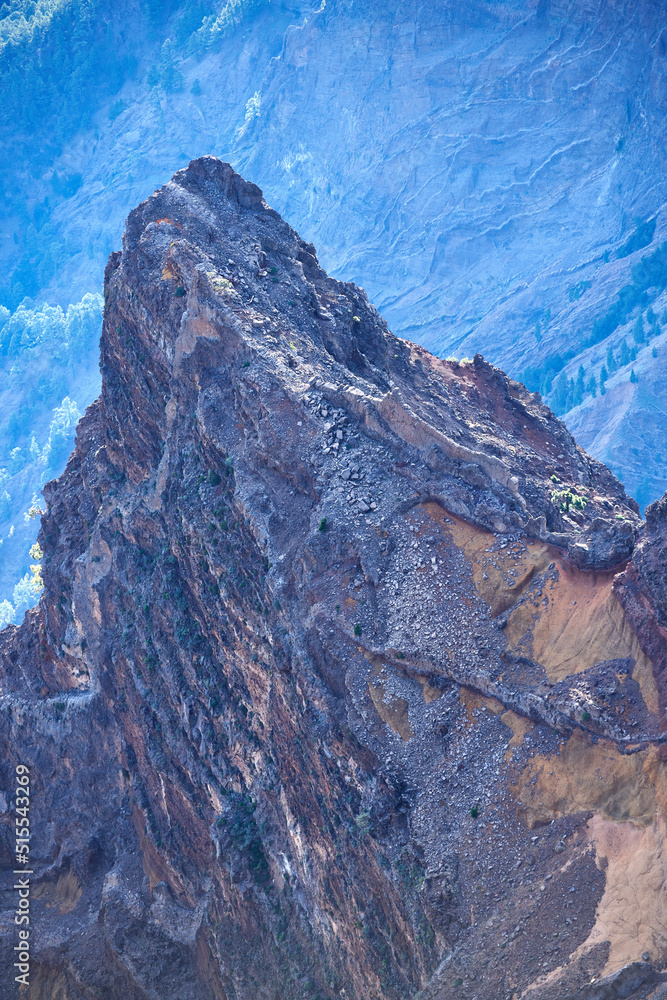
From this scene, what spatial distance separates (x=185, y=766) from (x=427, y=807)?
1508 centimetres

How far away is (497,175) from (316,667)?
124 m

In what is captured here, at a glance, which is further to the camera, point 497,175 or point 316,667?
point 497,175

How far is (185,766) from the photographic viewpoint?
152 feet

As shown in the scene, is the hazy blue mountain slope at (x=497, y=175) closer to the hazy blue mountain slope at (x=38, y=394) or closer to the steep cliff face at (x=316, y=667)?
the hazy blue mountain slope at (x=38, y=394)

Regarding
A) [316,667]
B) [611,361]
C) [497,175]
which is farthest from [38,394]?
[316,667]

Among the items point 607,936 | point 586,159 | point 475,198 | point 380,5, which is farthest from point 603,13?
point 607,936

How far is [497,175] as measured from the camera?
147375 millimetres

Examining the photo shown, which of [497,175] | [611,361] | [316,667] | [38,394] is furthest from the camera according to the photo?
[38,394]

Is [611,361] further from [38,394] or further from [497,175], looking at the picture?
[38,394]

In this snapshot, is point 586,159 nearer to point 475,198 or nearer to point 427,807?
point 475,198

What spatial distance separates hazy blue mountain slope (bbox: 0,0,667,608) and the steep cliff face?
7044 cm

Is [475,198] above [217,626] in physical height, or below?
above

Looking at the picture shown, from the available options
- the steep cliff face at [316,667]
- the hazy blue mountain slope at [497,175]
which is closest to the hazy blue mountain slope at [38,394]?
the hazy blue mountain slope at [497,175]

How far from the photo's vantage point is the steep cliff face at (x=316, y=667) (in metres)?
32.6
